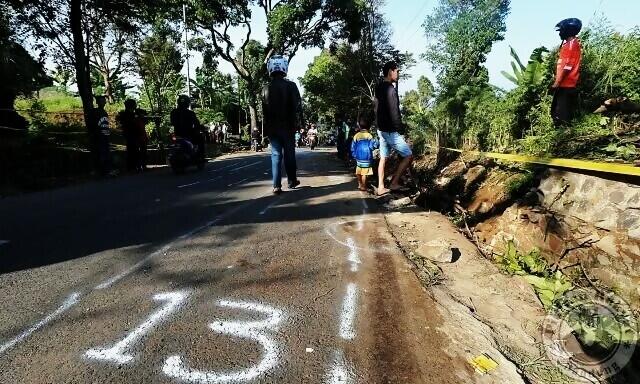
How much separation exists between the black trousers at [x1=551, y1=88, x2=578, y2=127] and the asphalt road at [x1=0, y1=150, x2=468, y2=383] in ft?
9.16

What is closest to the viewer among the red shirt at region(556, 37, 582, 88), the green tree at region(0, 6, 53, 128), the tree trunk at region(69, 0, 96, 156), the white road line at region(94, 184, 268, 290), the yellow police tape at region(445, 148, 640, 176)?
the white road line at region(94, 184, 268, 290)

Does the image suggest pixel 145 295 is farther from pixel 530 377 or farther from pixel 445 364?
pixel 530 377

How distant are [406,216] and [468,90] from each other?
5.60 m

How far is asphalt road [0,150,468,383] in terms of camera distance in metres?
2.13

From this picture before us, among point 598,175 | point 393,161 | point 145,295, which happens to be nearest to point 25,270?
point 145,295

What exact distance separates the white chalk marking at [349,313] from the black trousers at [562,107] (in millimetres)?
4068

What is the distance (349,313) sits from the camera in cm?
272

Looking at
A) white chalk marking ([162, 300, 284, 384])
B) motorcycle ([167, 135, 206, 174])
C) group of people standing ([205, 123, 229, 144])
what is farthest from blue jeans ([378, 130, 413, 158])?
group of people standing ([205, 123, 229, 144])

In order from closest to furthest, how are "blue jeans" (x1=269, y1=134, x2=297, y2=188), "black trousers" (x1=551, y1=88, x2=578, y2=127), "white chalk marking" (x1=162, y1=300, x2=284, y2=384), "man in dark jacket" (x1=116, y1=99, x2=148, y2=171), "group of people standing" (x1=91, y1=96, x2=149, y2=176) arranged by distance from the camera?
1. "white chalk marking" (x1=162, y1=300, x2=284, y2=384)
2. "black trousers" (x1=551, y1=88, x2=578, y2=127)
3. "blue jeans" (x1=269, y1=134, x2=297, y2=188)
4. "group of people standing" (x1=91, y1=96, x2=149, y2=176)
5. "man in dark jacket" (x1=116, y1=99, x2=148, y2=171)

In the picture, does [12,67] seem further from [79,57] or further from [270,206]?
[270,206]

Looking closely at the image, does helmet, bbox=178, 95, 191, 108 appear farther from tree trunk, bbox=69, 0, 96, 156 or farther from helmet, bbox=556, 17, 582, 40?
helmet, bbox=556, 17, 582, 40

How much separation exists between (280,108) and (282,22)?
19.5 metres

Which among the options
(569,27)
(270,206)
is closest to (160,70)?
(270,206)

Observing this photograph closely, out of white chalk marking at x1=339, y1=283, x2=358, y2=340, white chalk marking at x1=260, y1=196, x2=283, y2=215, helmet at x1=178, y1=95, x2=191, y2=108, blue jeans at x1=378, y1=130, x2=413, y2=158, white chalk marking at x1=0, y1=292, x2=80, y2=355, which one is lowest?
white chalk marking at x1=339, y1=283, x2=358, y2=340
